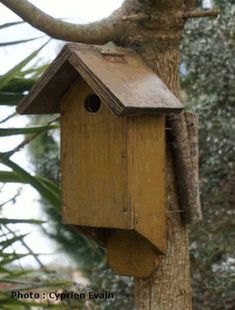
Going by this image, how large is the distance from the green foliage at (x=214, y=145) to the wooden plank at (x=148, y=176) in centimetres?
189

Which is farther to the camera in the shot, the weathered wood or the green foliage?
the green foliage

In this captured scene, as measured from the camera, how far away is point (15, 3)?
2.12 metres

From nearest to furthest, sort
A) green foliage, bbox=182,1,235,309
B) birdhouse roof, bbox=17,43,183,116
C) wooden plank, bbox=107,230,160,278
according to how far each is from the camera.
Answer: birdhouse roof, bbox=17,43,183,116
wooden plank, bbox=107,230,160,278
green foliage, bbox=182,1,235,309

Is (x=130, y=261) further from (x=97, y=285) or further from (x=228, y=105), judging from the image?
(x=97, y=285)

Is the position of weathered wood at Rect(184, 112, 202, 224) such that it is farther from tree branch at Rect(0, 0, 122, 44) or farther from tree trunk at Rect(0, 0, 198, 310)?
tree branch at Rect(0, 0, 122, 44)

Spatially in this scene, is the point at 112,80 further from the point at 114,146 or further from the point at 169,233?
the point at 169,233

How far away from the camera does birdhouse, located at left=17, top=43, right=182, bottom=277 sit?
203 centimetres

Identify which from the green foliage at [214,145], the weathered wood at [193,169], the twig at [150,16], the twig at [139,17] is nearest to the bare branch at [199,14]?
the twig at [150,16]

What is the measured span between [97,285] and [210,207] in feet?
2.98

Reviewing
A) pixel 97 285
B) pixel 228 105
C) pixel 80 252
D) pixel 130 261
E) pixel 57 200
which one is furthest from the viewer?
pixel 80 252

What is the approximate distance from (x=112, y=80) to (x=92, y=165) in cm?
24

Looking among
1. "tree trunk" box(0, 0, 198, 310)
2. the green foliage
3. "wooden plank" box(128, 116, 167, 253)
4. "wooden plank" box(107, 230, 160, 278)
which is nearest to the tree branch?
"tree trunk" box(0, 0, 198, 310)

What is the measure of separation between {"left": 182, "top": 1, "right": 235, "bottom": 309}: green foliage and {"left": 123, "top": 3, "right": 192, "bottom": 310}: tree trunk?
5.87 ft

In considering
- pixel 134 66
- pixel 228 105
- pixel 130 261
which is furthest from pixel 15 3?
pixel 228 105
